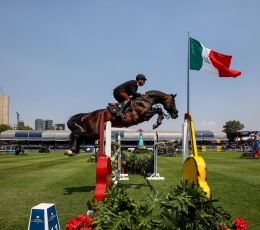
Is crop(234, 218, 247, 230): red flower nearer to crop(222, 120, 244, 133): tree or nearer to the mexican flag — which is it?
the mexican flag

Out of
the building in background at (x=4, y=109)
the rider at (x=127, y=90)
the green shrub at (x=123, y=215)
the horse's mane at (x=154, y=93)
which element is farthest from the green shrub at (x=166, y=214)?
the building in background at (x=4, y=109)

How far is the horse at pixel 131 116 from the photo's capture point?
6.42 meters

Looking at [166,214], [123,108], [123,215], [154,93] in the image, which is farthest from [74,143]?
[166,214]

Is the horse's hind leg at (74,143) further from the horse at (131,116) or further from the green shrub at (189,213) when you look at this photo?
the green shrub at (189,213)

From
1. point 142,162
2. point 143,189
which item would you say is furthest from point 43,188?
point 142,162

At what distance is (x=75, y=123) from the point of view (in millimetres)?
6684

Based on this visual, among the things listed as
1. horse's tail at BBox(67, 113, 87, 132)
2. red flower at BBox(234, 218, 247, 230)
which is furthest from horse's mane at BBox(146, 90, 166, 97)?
red flower at BBox(234, 218, 247, 230)

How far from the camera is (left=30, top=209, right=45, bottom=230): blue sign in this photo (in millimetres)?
2735

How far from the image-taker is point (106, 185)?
407 centimetres

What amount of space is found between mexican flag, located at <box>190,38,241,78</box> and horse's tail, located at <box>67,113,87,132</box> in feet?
10.9

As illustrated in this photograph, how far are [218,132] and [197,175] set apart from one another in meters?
64.7

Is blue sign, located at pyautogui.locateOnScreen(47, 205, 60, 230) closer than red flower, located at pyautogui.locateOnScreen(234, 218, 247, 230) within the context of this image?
Yes

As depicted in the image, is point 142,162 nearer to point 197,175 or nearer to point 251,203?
point 251,203

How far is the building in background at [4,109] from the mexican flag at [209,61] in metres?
116
